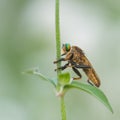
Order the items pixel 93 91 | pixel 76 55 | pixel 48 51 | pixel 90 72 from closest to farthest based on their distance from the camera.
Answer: pixel 93 91 < pixel 76 55 < pixel 90 72 < pixel 48 51

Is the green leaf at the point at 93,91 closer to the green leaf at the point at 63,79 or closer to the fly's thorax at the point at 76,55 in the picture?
the green leaf at the point at 63,79

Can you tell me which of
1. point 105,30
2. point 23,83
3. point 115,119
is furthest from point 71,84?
point 105,30

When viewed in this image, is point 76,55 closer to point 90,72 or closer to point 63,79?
point 90,72

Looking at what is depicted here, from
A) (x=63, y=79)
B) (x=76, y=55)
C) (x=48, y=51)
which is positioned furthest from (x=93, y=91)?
(x=48, y=51)

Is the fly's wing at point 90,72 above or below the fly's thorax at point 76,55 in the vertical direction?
below

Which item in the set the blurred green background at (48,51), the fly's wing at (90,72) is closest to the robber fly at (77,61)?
the fly's wing at (90,72)

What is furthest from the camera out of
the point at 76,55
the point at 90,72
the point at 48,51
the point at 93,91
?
the point at 48,51

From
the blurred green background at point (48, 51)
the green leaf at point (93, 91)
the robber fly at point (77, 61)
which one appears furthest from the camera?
the blurred green background at point (48, 51)

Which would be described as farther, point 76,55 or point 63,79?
point 76,55

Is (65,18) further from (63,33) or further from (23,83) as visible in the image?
(23,83)
